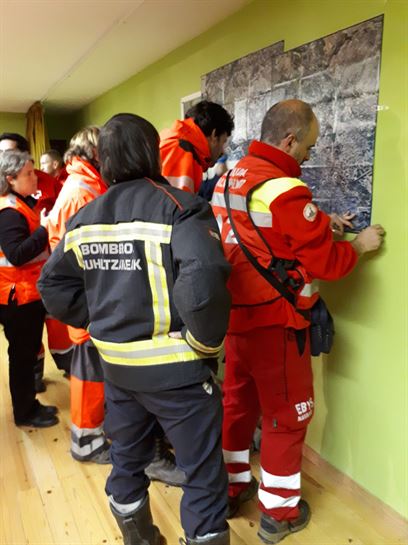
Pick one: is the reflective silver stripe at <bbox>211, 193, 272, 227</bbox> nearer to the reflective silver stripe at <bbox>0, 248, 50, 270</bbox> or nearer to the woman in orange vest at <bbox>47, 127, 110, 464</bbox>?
the woman in orange vest at <bbox>47, 127, 110, 464</bbox>

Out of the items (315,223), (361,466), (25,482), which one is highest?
(315,223)

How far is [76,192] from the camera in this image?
1.89 meters

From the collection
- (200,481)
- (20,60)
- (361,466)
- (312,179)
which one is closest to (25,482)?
(200,481)

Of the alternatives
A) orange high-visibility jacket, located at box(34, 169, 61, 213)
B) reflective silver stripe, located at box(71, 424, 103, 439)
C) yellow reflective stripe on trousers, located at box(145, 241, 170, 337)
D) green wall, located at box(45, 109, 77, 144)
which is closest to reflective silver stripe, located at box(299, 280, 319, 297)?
yellow reflective stripe on trousers, located at box(145, 241, 170, 337)

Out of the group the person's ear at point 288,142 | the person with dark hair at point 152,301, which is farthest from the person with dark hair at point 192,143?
the person with dark hair at point 152,301

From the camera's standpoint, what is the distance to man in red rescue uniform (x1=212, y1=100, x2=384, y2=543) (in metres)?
1.44

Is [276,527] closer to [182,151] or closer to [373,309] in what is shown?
[373,309]

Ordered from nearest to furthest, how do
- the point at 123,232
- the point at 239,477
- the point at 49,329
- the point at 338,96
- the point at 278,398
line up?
the point at 123,232 < the point at 278,398 < the point at 338,96 < the point at 239,477 < the point at 49,329

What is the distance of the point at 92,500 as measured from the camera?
6.25 feet

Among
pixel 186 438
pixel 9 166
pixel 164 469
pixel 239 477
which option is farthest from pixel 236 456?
pixel 9 166

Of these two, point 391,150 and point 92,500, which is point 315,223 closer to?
point 391,150

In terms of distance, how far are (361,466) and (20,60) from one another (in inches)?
137

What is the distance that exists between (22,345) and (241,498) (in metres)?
1.36

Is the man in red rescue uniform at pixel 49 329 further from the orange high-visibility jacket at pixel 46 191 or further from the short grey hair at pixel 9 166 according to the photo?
the short grey hair at pixel 9 166
